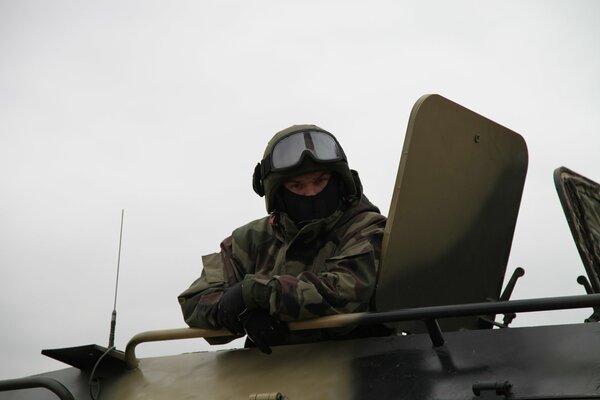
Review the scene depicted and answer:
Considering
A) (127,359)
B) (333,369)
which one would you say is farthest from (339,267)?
(127,359)

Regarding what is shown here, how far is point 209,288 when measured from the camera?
4.79 metres

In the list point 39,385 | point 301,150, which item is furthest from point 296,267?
point 39,385

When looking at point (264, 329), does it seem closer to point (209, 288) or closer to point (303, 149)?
point (209, 288)

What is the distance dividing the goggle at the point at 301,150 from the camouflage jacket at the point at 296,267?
0.24 metres

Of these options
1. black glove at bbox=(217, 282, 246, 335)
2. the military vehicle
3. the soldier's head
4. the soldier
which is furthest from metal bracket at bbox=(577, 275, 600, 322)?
black glove at bbox=(217, 282, 246, 335)

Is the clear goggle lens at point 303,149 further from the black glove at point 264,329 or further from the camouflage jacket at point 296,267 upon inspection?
the black glove at point 264,329

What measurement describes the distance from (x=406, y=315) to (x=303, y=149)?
133cm

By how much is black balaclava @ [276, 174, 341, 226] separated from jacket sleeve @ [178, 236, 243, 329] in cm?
38

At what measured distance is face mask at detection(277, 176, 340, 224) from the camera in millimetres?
4883

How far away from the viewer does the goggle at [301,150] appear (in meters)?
4.88

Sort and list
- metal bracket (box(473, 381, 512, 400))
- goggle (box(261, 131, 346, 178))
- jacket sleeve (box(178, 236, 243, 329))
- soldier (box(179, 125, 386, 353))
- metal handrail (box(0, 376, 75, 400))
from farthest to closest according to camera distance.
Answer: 1. goggle (box(261, 131, 346, 178))
2. jacket sleeve (box(178, 236, 243, 329))
3. soldier (box(179, 125, 386, 353))
4. metal handrail (box(0, 376, 75, 400))
5. metal bracket (box(473, 381, 512, 400))

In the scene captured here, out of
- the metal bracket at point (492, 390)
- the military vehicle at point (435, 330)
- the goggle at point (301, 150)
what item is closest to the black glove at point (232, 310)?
the military vehicle at point (435, 330)

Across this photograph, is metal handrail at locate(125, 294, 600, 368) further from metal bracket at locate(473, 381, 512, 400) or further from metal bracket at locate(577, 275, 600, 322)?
metal bracket at locate(577, 275, 600, 322)

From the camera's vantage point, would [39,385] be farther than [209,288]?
No
